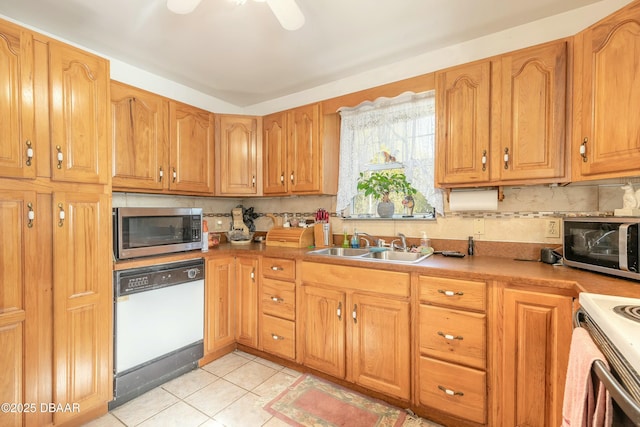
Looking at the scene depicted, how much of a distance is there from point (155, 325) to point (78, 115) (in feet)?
4.68

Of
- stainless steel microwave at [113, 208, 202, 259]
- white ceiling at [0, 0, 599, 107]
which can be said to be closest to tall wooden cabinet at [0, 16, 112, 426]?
stainless steel microwave at [113, 208, 202, 259]

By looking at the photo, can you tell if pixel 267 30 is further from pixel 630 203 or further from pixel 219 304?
pixel 630 203

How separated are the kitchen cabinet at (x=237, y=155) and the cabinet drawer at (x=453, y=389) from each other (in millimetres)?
2106

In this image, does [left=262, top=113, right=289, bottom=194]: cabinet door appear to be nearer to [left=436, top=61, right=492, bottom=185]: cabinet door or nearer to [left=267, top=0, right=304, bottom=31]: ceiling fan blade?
[left=267, top=0, right=304, bottom=31]: ceiling fan blade

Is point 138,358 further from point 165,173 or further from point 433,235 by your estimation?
point 433,235

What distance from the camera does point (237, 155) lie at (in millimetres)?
2799

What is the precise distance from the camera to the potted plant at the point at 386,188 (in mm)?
2375

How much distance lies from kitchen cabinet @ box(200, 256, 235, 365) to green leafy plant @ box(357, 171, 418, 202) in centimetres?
137

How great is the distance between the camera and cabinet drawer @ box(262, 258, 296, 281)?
2201 mm

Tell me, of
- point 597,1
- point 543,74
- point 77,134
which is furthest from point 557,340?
point 77,134

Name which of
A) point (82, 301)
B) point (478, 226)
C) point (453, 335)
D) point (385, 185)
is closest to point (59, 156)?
point (82, 301)

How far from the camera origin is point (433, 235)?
7.31ft

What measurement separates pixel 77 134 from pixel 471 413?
2.73 meters

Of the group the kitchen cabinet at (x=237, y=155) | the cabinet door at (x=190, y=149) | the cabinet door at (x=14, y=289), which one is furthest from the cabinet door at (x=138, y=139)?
the cabinet door at (x=14, y=289)
